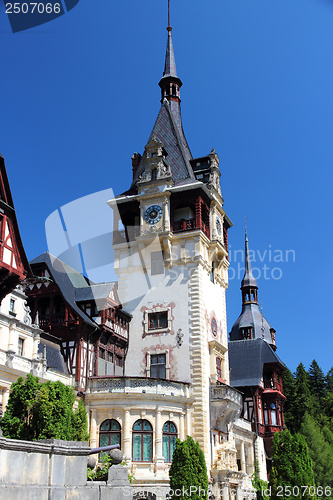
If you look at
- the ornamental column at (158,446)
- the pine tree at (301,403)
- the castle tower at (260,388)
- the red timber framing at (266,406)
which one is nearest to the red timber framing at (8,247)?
the ornamental column at (158,446)

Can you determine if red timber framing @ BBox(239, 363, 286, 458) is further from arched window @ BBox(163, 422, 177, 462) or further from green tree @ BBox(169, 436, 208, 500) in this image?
green tree @ BBox(169, 436, 208, 500)

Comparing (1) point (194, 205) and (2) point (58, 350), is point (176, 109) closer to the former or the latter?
(1) point (194, 205)

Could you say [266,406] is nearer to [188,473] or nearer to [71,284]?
[71,284]

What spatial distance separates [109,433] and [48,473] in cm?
1888

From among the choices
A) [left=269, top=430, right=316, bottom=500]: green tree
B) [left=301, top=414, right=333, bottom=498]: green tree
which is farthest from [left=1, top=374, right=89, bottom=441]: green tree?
[left=301, top=414, right=333, bottom=498]: green tree

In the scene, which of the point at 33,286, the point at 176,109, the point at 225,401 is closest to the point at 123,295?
the point at 33,286

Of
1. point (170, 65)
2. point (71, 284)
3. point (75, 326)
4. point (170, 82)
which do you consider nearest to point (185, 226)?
point (71, 284)

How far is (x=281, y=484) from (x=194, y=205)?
20.3 m

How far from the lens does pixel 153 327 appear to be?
40406 mm

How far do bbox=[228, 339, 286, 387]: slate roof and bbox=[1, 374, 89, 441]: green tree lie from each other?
105 ft

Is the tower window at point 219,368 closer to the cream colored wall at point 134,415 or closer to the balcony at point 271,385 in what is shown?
the cream colored wall at point 134,415

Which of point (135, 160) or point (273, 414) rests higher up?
point (135, 160)

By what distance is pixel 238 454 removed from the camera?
45.8 m

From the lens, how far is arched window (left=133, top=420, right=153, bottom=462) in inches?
1283
